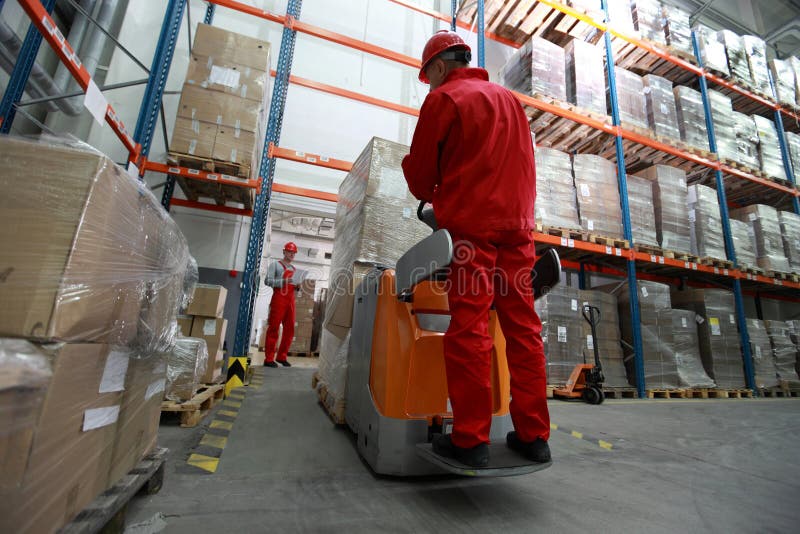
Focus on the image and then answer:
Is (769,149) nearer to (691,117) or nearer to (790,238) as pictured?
(790,238)

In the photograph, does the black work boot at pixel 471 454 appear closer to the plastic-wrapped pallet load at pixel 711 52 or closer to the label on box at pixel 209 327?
the label on box at pixel 209 327

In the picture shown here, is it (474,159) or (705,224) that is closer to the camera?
(474,159)

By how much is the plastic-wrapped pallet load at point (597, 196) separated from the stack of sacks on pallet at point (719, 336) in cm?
189

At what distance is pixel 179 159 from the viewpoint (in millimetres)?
3838

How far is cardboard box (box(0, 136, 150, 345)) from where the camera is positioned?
0.71m

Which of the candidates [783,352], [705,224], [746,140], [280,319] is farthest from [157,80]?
[783,352]

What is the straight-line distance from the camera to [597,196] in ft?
16.1

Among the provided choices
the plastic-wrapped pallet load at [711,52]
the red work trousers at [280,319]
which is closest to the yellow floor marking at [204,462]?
the red work trousers at [280,319]

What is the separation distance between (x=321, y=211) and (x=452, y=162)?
5.06m

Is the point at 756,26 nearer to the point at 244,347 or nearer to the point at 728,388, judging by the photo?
the point at 728,388

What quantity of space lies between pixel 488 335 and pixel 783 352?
7667 mm

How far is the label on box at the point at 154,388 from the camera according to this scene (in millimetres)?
1294

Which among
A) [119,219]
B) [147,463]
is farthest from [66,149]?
[147,463]

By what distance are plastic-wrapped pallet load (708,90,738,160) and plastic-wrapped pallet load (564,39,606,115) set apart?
263 cm
